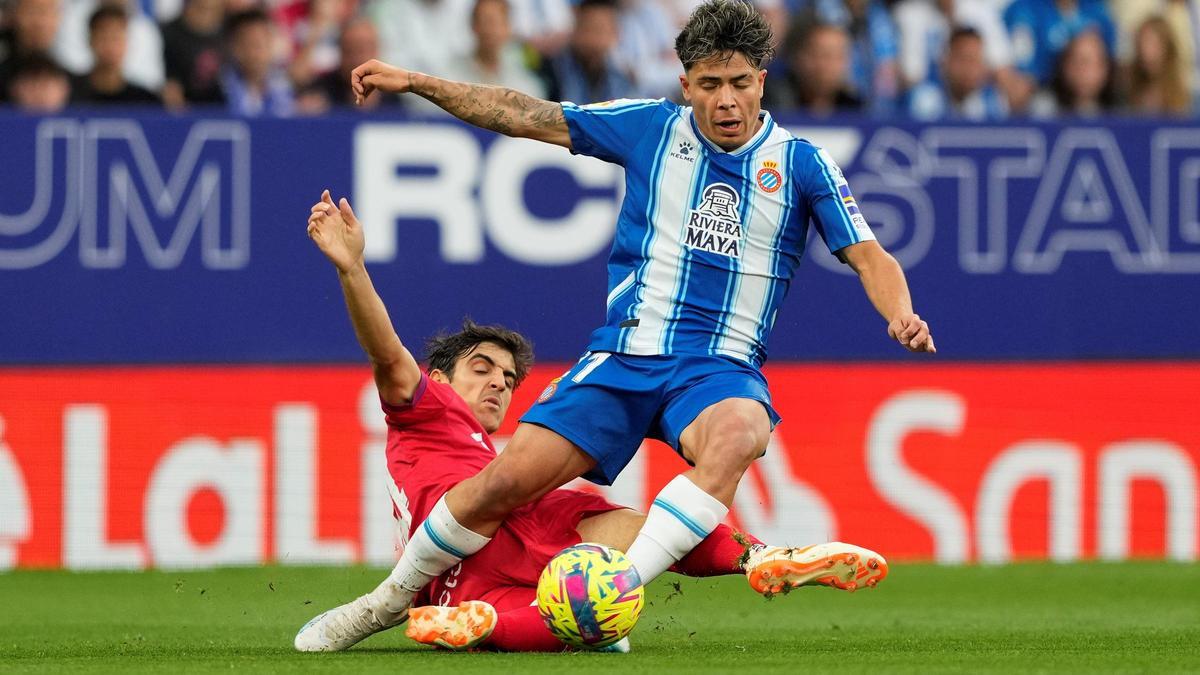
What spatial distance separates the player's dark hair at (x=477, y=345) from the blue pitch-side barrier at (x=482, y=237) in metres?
3.98

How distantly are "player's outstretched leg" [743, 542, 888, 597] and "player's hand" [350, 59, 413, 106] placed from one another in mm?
1967

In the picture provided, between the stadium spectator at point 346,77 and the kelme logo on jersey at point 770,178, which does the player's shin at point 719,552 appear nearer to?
the kelme logo on jersey at point 770,178

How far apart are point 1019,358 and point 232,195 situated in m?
4.72

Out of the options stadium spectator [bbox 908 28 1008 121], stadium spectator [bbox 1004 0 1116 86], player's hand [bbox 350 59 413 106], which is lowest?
player's hand [bbox 350 59 413 106]

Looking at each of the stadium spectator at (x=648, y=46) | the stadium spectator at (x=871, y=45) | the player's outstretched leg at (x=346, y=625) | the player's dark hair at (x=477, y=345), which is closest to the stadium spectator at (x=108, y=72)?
the stadium spectator at (x=648, y=46)

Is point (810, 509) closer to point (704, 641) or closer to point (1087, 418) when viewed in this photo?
point (1087, 418)

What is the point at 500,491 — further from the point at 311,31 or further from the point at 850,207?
the point at 311,31

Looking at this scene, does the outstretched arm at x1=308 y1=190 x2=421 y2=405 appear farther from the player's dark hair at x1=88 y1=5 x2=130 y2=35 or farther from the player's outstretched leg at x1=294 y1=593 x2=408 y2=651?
the player's dark hair at x1=88 y1=5 x2=130 y2=35

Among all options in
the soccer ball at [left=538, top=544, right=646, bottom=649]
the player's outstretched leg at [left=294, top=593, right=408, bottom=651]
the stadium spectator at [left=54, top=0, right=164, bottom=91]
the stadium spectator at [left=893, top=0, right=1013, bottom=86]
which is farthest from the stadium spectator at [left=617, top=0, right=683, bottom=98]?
the soccer ball at [left=538, top=544, right=646, bottom=649]

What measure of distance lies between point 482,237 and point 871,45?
3214 millimetres

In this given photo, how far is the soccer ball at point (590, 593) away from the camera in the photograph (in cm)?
589

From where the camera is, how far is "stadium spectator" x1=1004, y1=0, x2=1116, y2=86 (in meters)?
13.5

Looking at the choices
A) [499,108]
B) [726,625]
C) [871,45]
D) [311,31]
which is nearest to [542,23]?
[311,31]

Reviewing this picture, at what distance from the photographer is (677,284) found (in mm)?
6492
